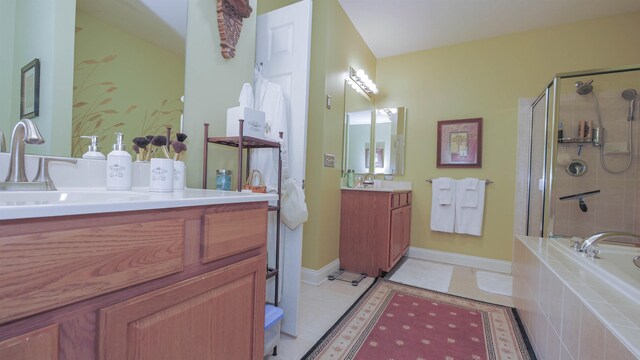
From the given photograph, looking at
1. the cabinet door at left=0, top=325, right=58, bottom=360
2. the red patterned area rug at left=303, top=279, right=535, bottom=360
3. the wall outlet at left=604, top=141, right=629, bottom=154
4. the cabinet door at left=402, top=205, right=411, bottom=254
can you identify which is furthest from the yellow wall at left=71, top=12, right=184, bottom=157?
the wall outlet at left=604, top=141, right=629, bottom=154

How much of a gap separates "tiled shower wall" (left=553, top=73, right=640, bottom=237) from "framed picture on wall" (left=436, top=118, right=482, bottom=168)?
2.19 feet

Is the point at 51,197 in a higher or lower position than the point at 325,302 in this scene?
higher

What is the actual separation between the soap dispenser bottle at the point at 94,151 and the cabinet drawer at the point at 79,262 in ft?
1.90

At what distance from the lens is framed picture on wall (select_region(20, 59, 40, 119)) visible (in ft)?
2.94

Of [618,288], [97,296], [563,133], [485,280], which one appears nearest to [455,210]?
[485,280]

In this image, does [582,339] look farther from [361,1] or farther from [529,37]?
[529,37]

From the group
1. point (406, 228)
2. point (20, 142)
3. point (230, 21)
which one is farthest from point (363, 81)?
point (20, 142)

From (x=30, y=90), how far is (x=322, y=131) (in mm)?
1746

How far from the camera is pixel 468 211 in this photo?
2.88 m

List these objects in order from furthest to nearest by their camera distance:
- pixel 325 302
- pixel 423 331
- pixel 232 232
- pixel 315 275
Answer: pixel 315 275, pixel 325 302, pixel 423 331, pixel 232 232

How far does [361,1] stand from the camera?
2.45 metres

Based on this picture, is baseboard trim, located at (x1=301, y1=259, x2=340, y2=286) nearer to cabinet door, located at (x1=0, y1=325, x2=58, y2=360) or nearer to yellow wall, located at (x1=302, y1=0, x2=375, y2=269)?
yellow wall, located at (x1=302, y1=0, x2=375, y2=269)

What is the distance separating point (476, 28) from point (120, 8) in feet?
9.73

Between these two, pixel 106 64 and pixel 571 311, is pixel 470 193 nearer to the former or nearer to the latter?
pixel 571 311
